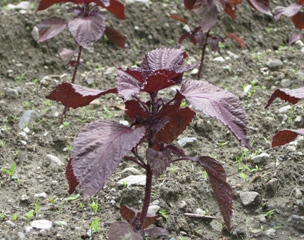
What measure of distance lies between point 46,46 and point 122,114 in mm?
1059

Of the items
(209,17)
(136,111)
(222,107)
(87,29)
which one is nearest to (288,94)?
(222,107)

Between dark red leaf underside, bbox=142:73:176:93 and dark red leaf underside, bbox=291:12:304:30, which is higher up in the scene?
dark red leaf underside, bbox=291:12:304:30

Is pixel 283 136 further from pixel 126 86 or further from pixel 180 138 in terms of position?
pixel 180 138

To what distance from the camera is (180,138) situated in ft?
10.7

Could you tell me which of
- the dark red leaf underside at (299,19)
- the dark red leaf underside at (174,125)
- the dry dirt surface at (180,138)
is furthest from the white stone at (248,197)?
the dark red leaf underside at (299,19)

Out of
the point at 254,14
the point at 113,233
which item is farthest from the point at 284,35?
the point at 113,233

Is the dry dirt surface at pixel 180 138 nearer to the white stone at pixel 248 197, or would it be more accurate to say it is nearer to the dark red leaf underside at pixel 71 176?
the white stone at pixel 248 197

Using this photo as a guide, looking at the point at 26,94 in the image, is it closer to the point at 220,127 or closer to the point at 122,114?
the point at 122,114

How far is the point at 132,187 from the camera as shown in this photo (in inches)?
105

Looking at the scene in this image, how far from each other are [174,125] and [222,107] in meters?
0.26

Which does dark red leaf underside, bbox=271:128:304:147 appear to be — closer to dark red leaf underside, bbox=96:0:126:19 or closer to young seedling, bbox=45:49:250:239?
young seedling, bbox=45:49:250:239

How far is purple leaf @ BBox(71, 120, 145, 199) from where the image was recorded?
180cm

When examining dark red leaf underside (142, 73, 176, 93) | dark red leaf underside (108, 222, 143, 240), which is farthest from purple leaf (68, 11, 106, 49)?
dark red leaf underside (108, 222, 143, 240)

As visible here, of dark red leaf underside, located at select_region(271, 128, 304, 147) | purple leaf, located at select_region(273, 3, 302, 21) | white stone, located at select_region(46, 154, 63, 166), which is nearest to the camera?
dark red leaf underside, located at select_region(271, 128, 304, 147)
